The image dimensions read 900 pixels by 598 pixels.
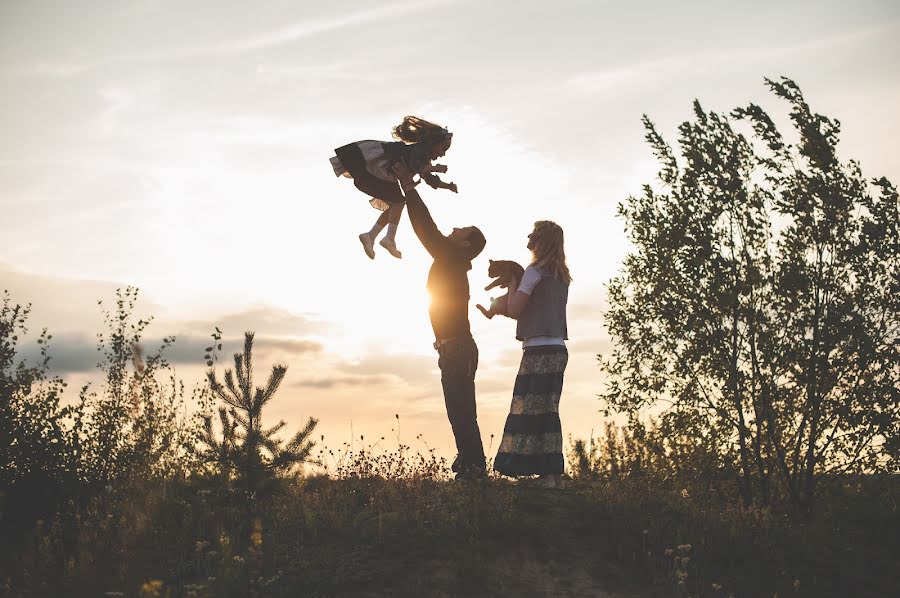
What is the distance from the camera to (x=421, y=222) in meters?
10.6

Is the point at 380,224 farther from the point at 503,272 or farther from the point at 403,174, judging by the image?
the point at 503,272

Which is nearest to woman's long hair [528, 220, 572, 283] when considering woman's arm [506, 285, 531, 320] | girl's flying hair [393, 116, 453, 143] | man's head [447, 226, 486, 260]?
woman's arm [506, 285, 531, 320]

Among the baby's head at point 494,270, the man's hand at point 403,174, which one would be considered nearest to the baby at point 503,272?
the baby's head at point 494,270

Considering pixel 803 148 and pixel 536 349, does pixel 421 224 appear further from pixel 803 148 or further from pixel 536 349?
pixel 803 148

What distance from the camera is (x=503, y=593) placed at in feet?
27.2

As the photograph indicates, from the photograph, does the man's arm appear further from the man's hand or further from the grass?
the grass

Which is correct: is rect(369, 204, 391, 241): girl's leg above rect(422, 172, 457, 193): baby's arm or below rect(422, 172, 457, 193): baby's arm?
below

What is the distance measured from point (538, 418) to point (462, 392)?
1.01 meters

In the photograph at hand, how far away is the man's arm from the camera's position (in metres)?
10.6

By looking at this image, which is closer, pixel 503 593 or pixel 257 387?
pixel 503 593

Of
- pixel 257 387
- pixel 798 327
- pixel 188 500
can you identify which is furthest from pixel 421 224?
pixel 798 327

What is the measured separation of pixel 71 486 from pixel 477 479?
6180 mm

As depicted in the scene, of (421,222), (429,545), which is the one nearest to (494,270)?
(421,222)

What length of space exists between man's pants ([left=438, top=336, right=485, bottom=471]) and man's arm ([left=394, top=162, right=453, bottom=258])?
118 centimetres
